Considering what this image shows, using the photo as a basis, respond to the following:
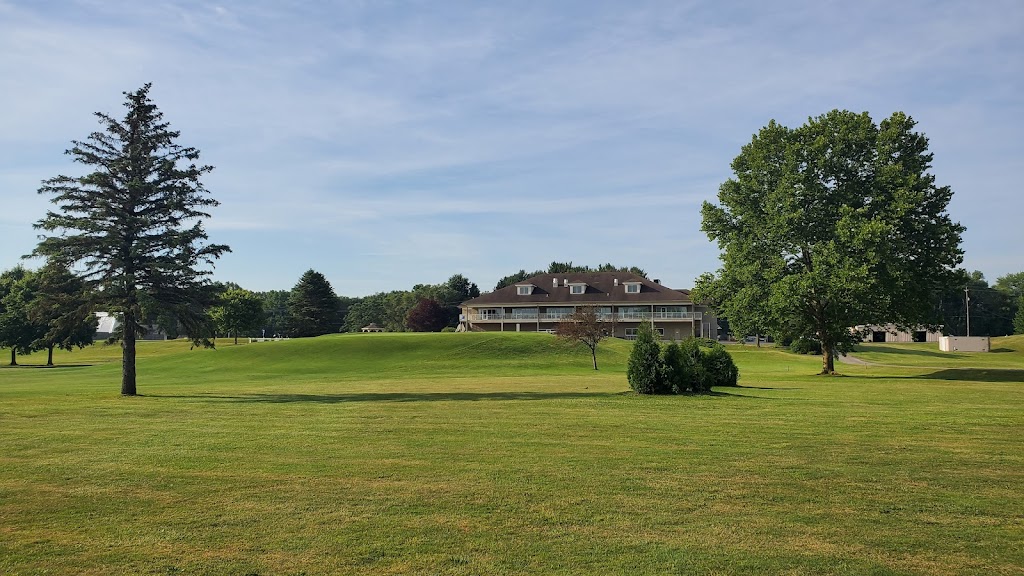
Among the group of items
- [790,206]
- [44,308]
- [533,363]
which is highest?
[790,206]

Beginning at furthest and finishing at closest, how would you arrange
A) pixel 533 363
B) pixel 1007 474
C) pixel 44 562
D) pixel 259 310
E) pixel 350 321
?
pixel 350 321, pixel 259 310, pixel 533 363, pixel 1007 474, pixel 44 562

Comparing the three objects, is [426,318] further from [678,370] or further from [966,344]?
[678,370]

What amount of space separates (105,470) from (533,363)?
4054 cm

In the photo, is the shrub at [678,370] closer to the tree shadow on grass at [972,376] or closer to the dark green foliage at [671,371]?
the dark green foliage at [671,371]

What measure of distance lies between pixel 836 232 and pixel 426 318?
2926 inches

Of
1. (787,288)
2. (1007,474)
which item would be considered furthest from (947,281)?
(1007,474)

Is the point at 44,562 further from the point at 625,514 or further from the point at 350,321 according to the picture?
the point at 350,321

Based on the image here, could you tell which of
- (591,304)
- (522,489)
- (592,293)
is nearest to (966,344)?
(591,304)

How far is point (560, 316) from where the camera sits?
283 ft

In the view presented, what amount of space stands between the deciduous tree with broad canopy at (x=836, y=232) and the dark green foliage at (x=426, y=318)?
67.9 meters

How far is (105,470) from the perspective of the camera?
1101cm

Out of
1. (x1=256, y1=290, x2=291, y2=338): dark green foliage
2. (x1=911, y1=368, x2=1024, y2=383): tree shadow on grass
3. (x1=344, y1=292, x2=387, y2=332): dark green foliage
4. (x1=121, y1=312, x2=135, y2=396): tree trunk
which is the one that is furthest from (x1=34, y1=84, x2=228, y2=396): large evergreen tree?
(x1=256, y1=290, x2=291, y2=338): dark green foliage

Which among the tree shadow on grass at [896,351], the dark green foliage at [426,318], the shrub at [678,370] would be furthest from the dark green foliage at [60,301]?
the dark green foliage at [426,318]

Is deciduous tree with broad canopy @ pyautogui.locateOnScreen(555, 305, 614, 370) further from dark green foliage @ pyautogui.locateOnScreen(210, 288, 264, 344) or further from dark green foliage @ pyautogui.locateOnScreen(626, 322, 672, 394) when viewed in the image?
dark green foliage @ pyautogui.locateOnScreen(210, 288, 264, 344)
